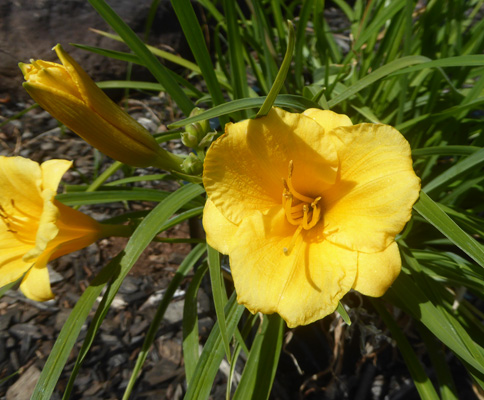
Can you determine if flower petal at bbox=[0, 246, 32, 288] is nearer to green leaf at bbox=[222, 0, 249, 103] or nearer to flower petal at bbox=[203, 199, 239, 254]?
flower petal at bbox=[203, 199, 239, 254]

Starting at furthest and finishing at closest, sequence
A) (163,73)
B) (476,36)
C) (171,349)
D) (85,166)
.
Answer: (85,166) → (171,349) → (476,36) → (163,73)

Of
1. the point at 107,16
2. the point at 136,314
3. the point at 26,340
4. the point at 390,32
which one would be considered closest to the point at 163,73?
the point at 107,16

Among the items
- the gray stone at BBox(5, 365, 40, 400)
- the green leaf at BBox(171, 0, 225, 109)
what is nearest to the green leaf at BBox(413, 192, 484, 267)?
the green leaf at BBox(171, 0, 225, 109)

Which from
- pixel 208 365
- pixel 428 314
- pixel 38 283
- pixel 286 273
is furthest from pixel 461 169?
pixel 38 283

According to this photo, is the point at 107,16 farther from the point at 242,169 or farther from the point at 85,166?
the point at 85,166

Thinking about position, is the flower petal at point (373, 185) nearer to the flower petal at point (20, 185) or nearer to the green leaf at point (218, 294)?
the green leaf at point (218, 294)

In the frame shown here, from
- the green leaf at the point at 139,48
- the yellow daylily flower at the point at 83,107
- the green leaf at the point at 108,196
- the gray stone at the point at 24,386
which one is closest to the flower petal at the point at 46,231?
the yellow daylily flower at the point at 83,107

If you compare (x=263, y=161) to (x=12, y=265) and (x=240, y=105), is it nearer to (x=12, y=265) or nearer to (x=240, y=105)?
(x=240, y=105)
